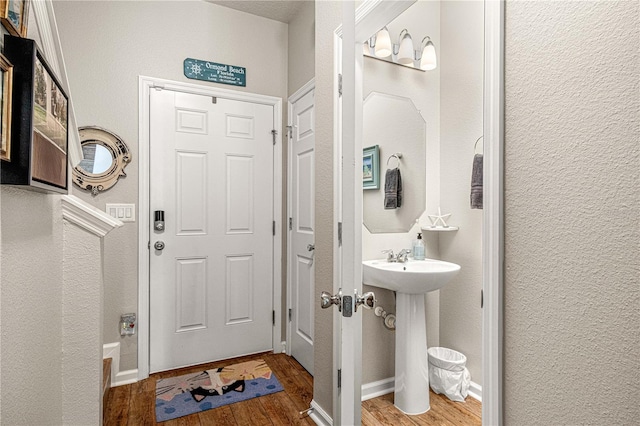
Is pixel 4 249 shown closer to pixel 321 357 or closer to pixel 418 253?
pixel 321 357

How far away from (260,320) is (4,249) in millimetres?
2171

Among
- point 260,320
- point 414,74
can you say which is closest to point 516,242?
point 414,74

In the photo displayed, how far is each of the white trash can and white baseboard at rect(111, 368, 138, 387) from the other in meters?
2.00

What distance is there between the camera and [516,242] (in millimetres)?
912

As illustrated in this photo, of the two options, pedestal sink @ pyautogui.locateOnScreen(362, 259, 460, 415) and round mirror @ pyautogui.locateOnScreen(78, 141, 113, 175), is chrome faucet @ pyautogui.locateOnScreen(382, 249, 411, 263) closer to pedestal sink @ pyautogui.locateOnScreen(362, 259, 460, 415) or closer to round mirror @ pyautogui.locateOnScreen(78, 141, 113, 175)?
pedestal sink @ pyautogui.locateOnScreen(362, 259, 460, 415)

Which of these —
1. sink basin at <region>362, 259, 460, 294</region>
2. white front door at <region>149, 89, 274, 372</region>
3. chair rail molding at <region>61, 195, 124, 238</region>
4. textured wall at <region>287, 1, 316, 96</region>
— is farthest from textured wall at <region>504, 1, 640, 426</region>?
white front door at <region>149, 89, 274, 372</region>

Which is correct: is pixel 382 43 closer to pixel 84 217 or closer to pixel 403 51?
pixel 403 51

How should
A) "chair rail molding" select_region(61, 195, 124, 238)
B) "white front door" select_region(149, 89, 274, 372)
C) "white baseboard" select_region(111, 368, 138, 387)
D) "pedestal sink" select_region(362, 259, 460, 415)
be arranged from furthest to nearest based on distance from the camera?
"white front door" select_region(149, 89, 274, 372)
"white baseboard" select_region(111, 368, 138, 387)
"pedestal sink" select_region(362, 259, 460, 415)
"chair rail molding" select_region(61, 195, 124, 238)

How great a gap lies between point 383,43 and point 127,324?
8.16ft

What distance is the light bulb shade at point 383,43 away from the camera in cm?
208

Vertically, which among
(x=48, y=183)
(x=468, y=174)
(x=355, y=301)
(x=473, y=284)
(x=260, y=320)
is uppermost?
(x=468, y=174)

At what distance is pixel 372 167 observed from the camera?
2.27 meters

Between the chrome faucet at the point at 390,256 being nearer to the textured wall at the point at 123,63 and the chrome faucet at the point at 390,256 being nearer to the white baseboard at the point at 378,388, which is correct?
the white baseboard at the point at 378,388

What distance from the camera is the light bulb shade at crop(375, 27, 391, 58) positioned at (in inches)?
81.9
